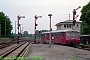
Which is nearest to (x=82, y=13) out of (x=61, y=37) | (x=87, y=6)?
(x=87, y=6)

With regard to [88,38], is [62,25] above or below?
above

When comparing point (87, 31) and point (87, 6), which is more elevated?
point (87, 6)

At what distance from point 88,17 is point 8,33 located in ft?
206

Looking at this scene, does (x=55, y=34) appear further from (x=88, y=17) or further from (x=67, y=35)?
(x=88, y=17)

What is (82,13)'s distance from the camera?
5306 cm

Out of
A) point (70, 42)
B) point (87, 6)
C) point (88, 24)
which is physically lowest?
point (70, 42)

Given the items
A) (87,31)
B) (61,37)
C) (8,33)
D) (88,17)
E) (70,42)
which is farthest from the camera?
(8,33)

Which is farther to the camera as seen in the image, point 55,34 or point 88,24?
point 88,24

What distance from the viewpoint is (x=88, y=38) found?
135ft

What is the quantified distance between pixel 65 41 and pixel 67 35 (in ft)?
3.48

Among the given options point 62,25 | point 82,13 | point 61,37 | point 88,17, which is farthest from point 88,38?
point 62,25

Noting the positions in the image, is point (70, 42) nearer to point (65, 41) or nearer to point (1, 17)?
point (65, 41)

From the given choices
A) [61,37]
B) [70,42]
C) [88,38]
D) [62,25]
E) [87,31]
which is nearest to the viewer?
[70,42]

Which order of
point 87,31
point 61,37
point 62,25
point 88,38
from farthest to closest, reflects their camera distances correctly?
point 62,25, point 87,31, point 88,38, point 61,37
